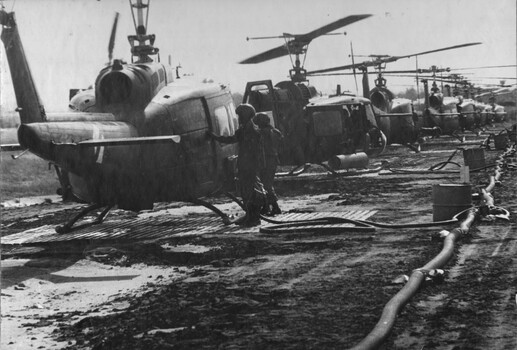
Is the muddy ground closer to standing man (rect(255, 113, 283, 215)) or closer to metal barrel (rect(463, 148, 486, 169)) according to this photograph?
standing man (rect(255, 113, 283, 215))

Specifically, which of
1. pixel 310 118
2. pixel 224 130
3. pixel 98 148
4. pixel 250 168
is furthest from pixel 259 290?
pixel 310 118

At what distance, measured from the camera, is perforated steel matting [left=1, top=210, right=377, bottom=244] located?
10406 millimetres

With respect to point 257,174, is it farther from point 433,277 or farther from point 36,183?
point 36,183

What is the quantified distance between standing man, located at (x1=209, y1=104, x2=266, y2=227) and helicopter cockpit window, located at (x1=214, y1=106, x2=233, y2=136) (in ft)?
1.03

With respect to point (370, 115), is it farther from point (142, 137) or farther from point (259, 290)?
point (259, 290)

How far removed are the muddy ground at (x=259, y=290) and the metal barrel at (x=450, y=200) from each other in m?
0.52

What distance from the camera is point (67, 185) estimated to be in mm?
10414

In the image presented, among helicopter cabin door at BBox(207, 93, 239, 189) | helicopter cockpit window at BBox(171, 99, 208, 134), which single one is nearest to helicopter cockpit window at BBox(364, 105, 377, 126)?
helicopter cabin door at BBox(207, 93, 239, 189)

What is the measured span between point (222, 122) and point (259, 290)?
5075 mm

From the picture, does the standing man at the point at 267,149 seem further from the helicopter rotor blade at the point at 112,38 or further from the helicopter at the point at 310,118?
the helicopter at the point at 310,118

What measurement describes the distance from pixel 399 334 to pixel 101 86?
21.3 feet

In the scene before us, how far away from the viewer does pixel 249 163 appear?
1084 centimetres

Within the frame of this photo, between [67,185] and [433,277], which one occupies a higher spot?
[67,185]

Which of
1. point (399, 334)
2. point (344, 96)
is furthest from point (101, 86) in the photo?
point (344, 96)
